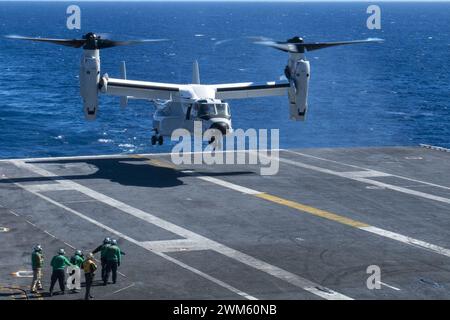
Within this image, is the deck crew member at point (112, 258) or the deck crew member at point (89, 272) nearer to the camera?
the deck crew member at point (89, 272)

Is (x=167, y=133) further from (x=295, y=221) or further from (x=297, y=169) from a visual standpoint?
(x=295, y=221)

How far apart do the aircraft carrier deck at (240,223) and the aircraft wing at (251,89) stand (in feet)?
16.2

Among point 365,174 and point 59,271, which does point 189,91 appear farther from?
point 59,271

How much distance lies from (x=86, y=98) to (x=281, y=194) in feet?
43.8

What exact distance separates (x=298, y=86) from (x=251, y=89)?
5.12 meters

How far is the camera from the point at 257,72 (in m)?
150

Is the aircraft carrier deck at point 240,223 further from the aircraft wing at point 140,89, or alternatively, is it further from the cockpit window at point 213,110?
the aircraft wing at point 140,89

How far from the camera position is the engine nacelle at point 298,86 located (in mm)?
55938

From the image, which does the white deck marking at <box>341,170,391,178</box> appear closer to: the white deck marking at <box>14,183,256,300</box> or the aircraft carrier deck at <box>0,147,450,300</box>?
the aircraft carrier deck at <box>0,147,450,300</box>

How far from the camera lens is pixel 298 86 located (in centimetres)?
5628

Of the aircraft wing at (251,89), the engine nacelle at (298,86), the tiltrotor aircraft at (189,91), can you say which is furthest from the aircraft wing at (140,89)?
the engine nacelle at (298,86)

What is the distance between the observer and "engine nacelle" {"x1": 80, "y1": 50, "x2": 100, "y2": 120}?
53469 millimetres
